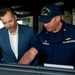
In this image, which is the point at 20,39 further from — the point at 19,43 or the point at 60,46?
the point at 60,46

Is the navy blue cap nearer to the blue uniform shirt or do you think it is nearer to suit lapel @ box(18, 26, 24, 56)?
the blue uniform shirt

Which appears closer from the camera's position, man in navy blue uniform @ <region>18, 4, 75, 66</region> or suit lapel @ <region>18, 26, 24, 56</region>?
man in navy blue uniform @ <region>18, 4, 75, 66</region>

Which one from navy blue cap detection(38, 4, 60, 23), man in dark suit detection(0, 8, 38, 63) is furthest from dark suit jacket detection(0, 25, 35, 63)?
navy blue cap detection(38, 4, 60, 23)

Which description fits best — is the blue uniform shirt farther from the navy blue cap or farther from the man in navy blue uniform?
the navy blue cap

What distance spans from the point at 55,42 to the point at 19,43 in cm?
39

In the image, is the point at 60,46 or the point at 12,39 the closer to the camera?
the point at 60,46

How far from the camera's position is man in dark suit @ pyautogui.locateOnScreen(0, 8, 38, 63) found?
91.0 inches

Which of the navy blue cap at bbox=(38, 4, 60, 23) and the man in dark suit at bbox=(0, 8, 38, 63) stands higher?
the navy blue cap at bbox=(38, 4, 60, 23)

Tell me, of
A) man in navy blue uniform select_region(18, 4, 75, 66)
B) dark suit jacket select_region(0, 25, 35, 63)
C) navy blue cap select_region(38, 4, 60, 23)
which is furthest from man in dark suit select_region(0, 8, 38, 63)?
navy blue cap select_region(38, 4, 60, 23)

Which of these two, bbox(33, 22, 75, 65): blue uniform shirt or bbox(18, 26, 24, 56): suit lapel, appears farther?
bbox(18, 26, 24, 56): suit lapel

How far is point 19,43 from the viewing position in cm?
237

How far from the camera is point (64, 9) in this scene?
7734 mm

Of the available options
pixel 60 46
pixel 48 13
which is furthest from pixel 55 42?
pixel 48 13

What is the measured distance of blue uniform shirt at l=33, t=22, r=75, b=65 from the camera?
2.19m
